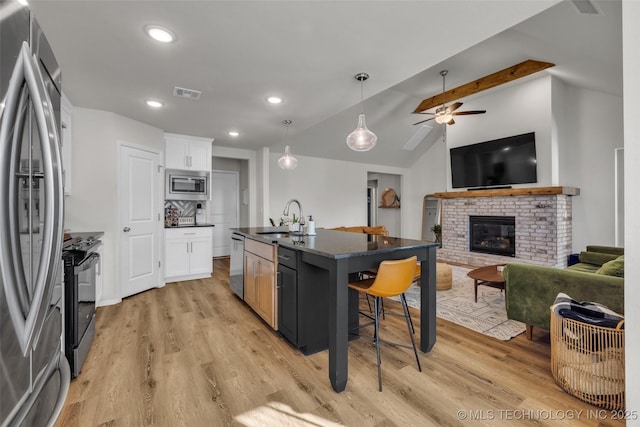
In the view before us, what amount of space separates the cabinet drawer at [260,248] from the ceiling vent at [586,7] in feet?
10.0

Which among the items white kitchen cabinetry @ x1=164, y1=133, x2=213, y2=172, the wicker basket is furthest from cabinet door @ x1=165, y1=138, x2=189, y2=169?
the wicker basket

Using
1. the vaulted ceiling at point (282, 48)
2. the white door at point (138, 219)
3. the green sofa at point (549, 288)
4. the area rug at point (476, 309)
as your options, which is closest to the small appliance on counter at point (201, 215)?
the white door at point (138, 219)

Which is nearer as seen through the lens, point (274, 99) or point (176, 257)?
point (274, 99)

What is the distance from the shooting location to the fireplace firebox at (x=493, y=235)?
554 centimetres

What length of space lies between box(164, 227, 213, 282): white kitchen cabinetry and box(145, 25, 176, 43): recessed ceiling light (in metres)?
3.12

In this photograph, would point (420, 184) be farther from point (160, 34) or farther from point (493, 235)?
point (160, 34)

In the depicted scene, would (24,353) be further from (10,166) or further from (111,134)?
(111,134)

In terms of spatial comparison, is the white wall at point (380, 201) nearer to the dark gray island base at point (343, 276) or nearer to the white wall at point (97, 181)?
the dark gray island base at point (343, 276)

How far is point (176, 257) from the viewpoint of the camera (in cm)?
455

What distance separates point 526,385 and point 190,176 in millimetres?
4945

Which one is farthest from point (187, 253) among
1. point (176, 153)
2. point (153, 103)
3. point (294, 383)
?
point (294, 383)

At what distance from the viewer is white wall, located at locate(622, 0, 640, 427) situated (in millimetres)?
1332

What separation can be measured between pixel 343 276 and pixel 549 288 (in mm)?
1764

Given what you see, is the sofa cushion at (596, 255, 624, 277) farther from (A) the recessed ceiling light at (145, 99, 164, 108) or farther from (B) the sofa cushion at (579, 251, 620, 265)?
(A) the recessed ceiling light at (145, 99, 164, 108)
